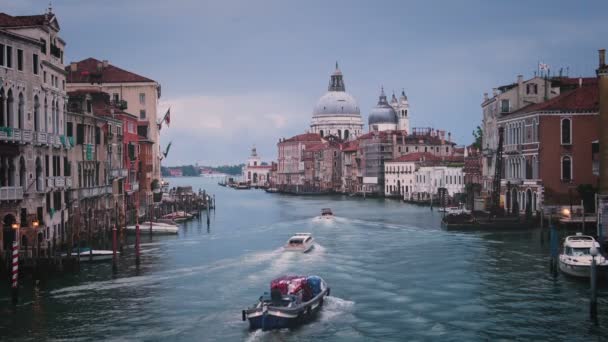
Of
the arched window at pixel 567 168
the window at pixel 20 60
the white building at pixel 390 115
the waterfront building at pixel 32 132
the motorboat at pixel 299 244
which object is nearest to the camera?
the waterfront building at pixel 32 132

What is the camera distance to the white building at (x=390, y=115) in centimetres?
16012

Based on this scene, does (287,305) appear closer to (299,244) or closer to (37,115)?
(37,115)

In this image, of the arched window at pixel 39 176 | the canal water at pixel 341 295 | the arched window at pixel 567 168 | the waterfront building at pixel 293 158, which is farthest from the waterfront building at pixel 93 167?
the waterfront building at pixel 293 158

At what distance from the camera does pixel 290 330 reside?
24.2 m

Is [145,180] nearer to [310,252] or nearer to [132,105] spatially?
[132,105]

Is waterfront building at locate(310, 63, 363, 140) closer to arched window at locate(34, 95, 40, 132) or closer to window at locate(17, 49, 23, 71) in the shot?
arched window at locate(34, 95, 40, 132)

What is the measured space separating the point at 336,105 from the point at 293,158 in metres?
21.2

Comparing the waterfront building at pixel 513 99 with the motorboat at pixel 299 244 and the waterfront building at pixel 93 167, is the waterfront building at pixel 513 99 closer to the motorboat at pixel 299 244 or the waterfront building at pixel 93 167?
the motorboat at pixel 299 244

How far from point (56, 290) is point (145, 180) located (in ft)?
108

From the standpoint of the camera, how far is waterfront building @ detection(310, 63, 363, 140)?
592 ft

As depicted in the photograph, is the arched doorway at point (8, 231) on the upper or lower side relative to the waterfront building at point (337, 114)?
lower

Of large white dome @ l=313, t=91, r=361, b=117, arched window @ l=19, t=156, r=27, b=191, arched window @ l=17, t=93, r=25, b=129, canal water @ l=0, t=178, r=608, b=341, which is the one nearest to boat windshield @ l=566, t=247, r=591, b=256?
canal water @ l=0, t=178, r=608, b=341

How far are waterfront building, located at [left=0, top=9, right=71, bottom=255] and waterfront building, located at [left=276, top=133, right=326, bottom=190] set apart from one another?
117 metres

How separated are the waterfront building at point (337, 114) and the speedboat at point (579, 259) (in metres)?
147
